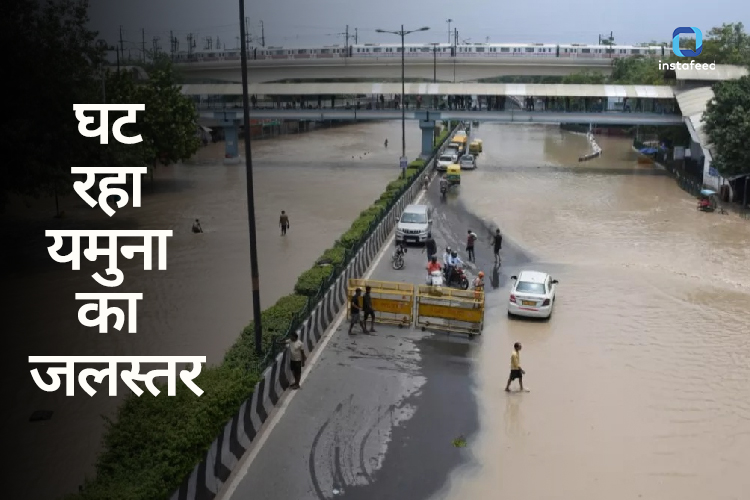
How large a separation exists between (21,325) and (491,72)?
2551 inches

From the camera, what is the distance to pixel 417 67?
76562mm

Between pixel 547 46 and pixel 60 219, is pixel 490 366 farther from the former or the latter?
pixel 547 46

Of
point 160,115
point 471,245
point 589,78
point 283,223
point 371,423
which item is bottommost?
point 371,423

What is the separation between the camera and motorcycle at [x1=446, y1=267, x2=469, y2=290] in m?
21.1

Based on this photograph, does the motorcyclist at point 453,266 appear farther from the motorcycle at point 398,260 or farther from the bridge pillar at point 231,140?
the bridge pillar at point 231,140

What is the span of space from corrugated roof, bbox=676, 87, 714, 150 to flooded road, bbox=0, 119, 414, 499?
1968cm

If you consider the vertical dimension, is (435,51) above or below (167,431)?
above

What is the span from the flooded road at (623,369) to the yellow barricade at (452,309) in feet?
2.08

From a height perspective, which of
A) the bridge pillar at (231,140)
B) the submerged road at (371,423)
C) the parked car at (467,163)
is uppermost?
the bridge pillar at (231,140)

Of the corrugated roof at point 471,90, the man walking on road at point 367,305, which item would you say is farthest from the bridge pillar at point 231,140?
the man walking on road at point 367,305

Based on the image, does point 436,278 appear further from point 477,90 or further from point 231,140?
point 231,140

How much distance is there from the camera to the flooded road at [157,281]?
491 inches

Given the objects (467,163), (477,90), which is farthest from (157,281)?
(477,90)

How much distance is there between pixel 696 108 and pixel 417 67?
1439 inches
